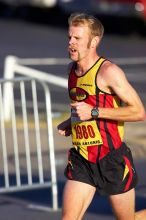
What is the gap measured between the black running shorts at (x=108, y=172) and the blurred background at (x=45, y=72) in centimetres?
198

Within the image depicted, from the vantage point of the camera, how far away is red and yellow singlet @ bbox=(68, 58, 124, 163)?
6.59 meters

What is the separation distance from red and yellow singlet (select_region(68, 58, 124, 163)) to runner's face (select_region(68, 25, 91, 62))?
5.2 inches

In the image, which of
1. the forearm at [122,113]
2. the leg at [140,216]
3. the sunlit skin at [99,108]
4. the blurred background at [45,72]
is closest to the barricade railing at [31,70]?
the blurred background at [45,72]

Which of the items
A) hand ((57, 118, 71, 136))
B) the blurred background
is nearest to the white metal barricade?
the blurred background

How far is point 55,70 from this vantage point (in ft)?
59.1

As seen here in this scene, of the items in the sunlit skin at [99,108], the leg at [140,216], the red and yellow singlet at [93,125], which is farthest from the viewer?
the leg at [140,216]

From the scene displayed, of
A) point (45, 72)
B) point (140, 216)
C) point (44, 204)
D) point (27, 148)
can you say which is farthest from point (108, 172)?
point (45, 72)

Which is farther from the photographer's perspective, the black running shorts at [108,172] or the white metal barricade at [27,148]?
the white metal barricade at [27,148]

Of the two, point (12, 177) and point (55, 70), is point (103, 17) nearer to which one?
point (55, 70)

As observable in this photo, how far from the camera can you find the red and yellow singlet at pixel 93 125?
659 centimetres

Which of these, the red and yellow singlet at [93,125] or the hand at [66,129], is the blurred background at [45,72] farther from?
the red and yellow singlet at [93,125]

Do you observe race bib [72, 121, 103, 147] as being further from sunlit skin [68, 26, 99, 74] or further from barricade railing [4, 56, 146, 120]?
barricade railing [4, 56, 146, 120]

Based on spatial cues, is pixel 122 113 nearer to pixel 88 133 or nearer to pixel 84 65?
pixel 88 133

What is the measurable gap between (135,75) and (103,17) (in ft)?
21.9
